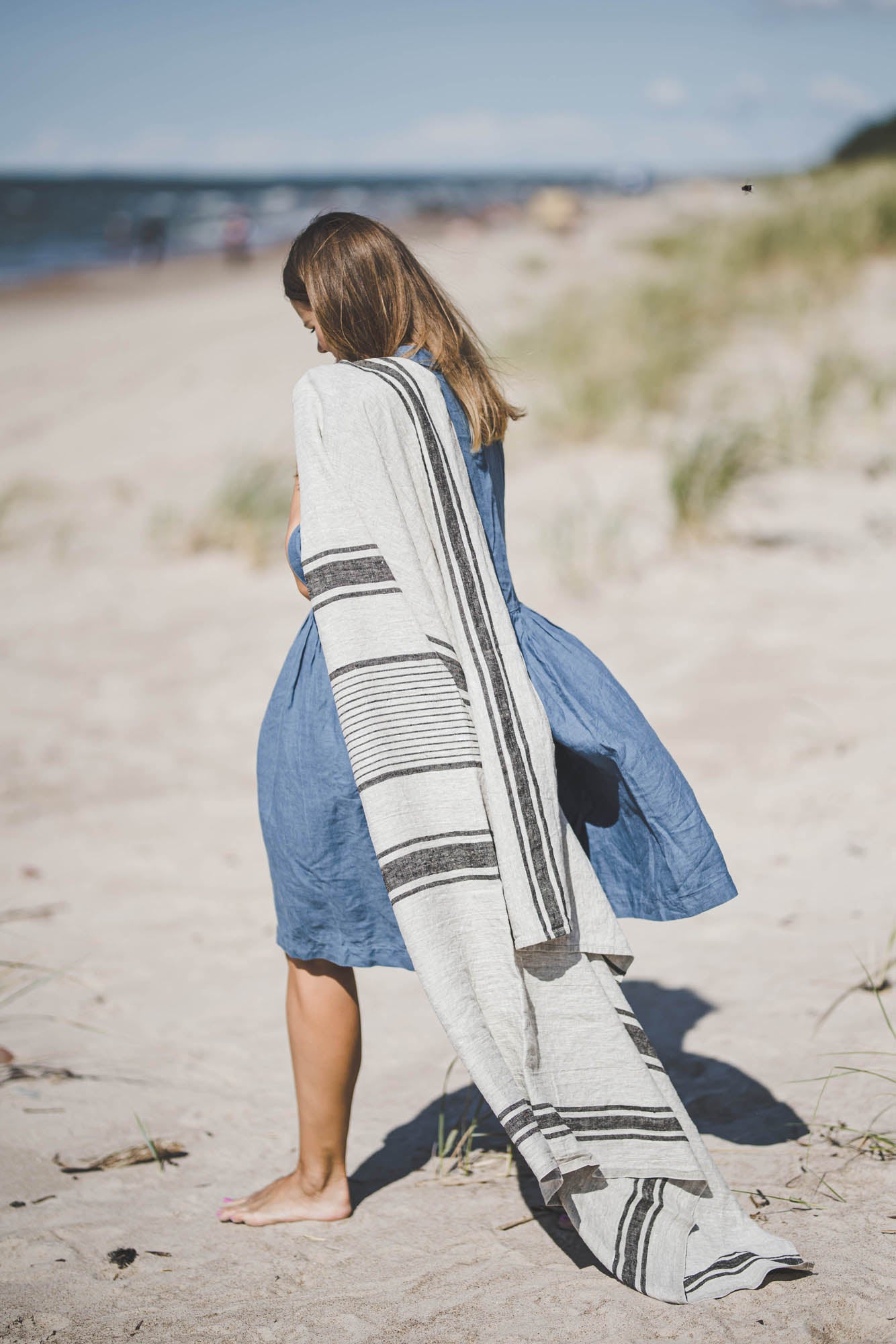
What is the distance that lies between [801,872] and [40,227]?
119 feet

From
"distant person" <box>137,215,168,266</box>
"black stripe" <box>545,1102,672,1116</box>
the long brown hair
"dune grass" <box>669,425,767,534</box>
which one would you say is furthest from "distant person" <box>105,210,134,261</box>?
"black stripe" <box>545,1102,672,1116</box>

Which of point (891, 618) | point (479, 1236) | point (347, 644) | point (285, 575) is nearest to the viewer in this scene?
point (347, 644)

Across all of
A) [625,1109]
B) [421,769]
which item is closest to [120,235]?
[421,769]

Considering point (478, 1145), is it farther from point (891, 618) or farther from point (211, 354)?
point (211, 354)

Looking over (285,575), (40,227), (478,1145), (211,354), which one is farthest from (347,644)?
(40,227)

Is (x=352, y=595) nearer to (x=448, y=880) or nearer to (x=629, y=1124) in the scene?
(x=448, y=880)

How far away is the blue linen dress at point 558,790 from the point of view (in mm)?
1650

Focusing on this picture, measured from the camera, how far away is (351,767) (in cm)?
160

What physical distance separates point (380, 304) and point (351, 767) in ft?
2.26

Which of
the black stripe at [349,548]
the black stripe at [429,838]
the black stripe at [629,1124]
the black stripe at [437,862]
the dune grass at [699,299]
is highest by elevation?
the dune grass at [699,299]

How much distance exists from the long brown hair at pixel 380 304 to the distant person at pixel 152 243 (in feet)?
79.1

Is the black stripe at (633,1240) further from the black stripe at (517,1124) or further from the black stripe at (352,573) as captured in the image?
the black stripe at (352,573)

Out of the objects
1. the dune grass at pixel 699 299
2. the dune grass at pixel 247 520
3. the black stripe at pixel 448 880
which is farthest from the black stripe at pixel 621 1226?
the dune grass at pixel 699 299

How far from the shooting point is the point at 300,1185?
1.89 m
